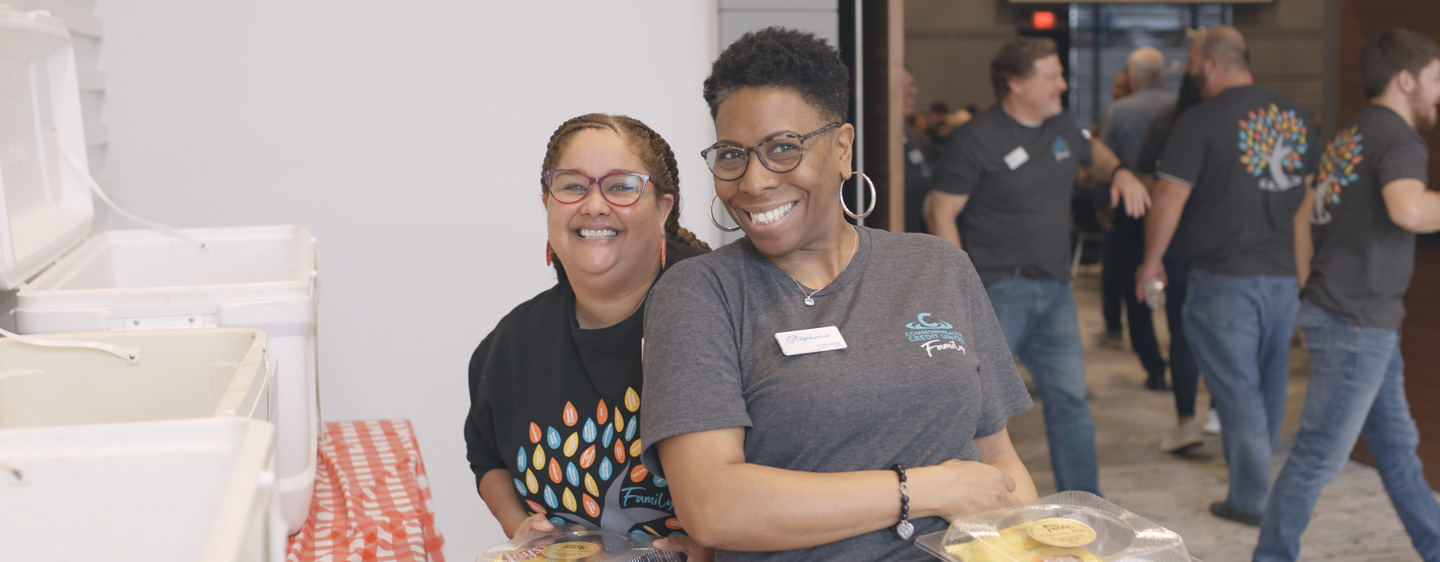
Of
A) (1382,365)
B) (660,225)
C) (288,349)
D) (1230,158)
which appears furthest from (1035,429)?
(288,349)

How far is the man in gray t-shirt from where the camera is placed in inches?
133

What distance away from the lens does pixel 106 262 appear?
83.3 inches

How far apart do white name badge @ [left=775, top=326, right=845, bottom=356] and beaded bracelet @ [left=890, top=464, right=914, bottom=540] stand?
6.7 inches

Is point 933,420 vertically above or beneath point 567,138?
beneath

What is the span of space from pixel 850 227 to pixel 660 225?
1.17 ft

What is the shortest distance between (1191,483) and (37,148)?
3.65 m

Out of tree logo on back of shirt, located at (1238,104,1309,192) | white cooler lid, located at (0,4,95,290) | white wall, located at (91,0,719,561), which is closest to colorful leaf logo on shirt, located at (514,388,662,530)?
white cooler lid, located at (0,4,95,290)

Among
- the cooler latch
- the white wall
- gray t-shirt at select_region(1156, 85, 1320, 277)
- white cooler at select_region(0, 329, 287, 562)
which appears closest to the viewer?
white cooler at select_region(0, 329, 287, 562)

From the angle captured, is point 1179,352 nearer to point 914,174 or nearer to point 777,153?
point 914,174

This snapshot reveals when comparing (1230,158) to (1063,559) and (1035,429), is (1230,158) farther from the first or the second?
(1063,559)

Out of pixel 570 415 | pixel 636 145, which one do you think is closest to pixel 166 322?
pixel 570 415

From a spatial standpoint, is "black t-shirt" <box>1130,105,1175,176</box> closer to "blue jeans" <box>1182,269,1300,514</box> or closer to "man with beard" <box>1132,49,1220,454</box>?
"man with beard" <box>1132,49,1220,454</box>

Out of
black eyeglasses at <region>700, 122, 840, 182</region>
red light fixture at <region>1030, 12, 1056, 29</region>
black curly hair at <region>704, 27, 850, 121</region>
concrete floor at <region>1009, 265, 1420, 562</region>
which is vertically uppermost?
red light fixture at <region>1030, 12, 1056, 29</region>

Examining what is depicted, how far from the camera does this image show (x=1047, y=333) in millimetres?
3438
